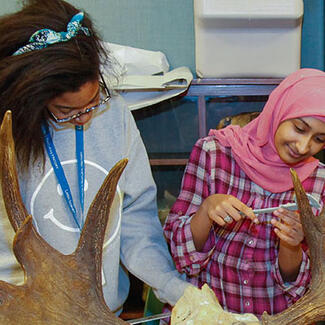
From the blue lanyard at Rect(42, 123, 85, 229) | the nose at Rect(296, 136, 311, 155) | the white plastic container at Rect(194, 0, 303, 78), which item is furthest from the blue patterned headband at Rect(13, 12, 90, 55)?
the white plastic container at Rect(194, 0, 303, 78)

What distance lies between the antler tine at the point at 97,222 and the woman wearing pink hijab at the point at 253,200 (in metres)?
0.51

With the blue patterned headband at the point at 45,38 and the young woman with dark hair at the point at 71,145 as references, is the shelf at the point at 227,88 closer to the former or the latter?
the young woman with dark hair at the point at 71,145

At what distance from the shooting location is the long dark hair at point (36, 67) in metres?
1.11

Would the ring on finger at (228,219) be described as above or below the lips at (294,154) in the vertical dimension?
below

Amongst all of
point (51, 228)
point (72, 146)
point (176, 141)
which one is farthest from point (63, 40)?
point (176, 141)

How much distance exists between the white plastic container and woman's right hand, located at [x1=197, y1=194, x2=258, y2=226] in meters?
0.91

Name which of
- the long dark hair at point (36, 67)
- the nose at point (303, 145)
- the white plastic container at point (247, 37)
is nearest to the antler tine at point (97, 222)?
the long dark hair at point (36, 67)

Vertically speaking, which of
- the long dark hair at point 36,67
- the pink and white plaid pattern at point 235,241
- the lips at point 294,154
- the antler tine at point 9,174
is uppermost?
the long dark hair at point 36,67

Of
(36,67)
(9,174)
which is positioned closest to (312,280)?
(9,174)

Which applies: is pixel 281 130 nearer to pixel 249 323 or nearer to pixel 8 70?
pixel 249 323

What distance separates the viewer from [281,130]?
55.7 inches

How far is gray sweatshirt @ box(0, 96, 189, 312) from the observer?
1.35 m

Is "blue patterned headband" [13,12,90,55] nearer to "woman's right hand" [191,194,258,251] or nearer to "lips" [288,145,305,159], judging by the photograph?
"woman's right hand" [191,194,258,251]

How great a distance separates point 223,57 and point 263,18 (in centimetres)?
23
